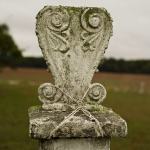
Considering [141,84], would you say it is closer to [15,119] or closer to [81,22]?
[15,119]

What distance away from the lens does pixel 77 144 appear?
6207 millimetres

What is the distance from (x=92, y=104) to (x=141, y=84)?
57636 mm

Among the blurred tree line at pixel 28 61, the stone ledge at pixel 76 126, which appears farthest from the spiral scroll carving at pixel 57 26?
the blurred tree line at pixel 28 61

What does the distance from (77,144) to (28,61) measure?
7121cm

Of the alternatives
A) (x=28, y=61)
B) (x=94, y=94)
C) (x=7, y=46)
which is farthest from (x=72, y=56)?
(x=28, y=61)

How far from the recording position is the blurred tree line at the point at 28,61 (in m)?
51.0

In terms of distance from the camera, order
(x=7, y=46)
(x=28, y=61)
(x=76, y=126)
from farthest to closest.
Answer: (x=28, y=61) < (x=7, y=46) < (x=76, y=126)

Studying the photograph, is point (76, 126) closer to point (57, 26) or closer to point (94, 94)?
point (94, 94)

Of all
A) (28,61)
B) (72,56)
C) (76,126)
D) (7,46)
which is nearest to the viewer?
(76,126)

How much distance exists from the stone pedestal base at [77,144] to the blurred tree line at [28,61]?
147 ft

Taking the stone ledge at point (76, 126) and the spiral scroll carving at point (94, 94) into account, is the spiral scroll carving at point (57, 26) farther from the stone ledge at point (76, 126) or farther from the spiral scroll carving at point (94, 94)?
the stone ledge at point (76, 126)

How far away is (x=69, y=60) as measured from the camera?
662 cm

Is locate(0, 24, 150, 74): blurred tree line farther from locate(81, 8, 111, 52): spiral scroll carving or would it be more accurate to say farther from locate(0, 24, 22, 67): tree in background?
locate(81, 8, 111, 52): spiral scroll carving

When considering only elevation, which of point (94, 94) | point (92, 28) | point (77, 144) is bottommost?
point (77, 144)
